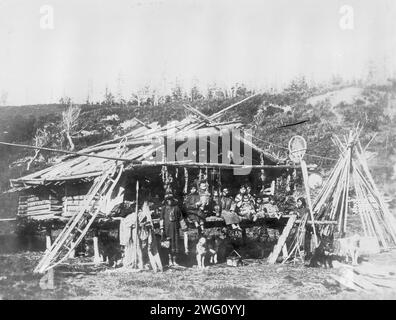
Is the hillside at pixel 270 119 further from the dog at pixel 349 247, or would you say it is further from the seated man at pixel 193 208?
the seated man at pixel 193 208

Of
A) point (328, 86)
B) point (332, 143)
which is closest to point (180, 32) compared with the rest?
point (328, 86)

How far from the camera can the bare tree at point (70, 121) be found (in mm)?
7430

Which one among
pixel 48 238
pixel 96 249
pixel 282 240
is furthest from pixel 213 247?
pixel 48 238

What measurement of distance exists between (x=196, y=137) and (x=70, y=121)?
2182 mm

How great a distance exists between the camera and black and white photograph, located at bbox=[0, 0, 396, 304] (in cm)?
702

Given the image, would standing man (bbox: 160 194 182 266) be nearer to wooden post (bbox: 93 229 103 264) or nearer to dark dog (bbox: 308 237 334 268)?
wooden post (bbox: 93 229 103 264)

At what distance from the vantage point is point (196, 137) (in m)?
7.30

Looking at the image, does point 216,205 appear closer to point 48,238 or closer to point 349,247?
point 349,247

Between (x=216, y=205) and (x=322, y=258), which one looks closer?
(x=322, y=258)

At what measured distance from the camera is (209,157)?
7473 mm

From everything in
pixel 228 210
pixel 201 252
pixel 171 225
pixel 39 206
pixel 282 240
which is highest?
pixel 39 206

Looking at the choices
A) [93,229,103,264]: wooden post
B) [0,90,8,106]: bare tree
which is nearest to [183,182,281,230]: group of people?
[93,229,103,264]: wooden post
